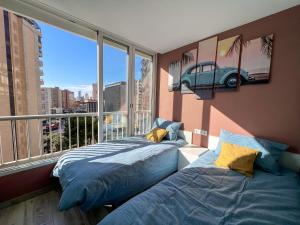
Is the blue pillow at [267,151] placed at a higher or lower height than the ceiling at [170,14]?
lower

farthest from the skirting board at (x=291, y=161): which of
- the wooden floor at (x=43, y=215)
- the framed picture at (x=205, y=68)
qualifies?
the wooden floor at (x=43, y=215)

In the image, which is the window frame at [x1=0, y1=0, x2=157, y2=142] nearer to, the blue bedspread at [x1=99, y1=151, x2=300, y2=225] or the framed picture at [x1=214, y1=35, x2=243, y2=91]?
the framed picture at [x1=214, y1=35, x2=243, y2=91]

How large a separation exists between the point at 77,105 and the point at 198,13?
2587mm

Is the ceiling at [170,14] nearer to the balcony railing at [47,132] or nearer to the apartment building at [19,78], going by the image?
the apartment building at [19,78]

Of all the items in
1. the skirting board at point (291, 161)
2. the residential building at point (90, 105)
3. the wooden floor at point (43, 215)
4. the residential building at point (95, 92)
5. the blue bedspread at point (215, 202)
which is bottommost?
the wooden floor at point (43, 215)

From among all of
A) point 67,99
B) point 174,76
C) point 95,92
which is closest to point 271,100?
point 174,76

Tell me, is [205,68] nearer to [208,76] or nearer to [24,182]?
[208,76]

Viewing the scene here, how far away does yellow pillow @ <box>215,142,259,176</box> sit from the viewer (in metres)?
1.60

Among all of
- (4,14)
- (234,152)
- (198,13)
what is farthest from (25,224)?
(198,13)

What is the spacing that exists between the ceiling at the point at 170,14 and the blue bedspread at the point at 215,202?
1945mm

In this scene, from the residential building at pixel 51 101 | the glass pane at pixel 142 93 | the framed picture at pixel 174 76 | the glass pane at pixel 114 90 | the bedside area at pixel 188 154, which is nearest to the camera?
the bedside area at pixel 188 154

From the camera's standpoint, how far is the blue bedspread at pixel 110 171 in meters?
1.33

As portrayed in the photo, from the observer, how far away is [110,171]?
1512 millimetres

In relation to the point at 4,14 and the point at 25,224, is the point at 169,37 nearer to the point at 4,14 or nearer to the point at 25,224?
the point at 4,14
